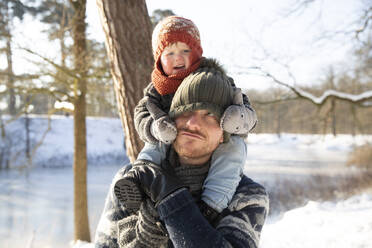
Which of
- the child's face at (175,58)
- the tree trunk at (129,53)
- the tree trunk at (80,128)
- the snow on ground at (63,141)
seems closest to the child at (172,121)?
the child's face at (175,58)

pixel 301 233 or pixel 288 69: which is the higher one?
pixel 288 69

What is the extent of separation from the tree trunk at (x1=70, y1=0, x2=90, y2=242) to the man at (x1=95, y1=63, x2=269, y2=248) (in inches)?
223

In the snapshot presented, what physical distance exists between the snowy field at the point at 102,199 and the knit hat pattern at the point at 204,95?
360 cm

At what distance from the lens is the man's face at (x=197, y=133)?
3.52 ft

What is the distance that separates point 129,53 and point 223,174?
1.86 m

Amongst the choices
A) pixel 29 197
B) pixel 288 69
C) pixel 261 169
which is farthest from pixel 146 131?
pixel 261 169

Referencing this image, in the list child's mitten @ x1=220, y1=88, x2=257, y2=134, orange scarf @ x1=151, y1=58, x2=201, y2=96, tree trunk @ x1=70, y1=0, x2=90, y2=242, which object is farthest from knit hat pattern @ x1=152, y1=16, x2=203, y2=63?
tree trunk @ x1=70, y1=0, x2=90, y2=242

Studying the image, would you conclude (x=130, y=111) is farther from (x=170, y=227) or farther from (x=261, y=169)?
(x=261, y=169)

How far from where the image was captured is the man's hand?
104 centimetres

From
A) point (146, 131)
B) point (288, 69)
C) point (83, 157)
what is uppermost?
point (288, 69)

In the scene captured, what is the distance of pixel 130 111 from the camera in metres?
2.56

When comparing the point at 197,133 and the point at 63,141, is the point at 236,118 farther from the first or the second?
the point at 63,141

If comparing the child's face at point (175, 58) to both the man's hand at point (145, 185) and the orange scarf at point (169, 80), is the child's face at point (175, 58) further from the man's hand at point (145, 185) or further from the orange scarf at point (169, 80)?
the man's hand at point (145, 185)

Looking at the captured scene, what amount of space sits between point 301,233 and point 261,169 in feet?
38.9
